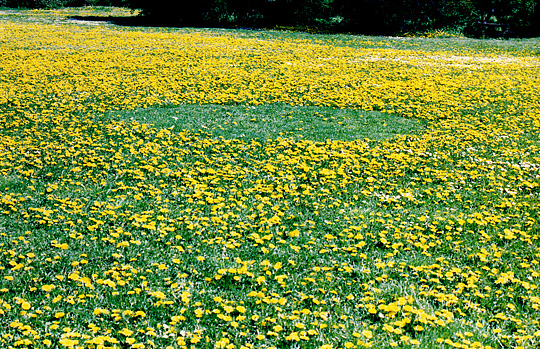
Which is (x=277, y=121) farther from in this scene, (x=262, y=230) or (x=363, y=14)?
(x=363, y=14)

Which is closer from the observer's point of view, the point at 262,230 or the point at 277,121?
the point at 262,230

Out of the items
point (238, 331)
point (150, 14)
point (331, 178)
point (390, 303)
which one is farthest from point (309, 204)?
point (150, 14)

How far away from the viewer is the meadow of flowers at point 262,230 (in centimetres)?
365

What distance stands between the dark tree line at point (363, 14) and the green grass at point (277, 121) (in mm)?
21677

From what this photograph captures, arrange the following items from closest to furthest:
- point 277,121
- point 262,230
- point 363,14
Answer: point 262,230 < point 277,121 < point 363,14

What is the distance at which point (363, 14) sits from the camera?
101ft

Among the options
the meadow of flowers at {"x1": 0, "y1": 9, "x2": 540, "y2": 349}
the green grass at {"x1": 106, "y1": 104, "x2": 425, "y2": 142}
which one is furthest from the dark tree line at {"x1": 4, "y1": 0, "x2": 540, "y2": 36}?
the green grass at {"x1": 106, "y1": 104, "x2": 425, "y2": 142}

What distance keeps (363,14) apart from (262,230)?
2869cm

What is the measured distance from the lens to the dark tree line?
2983 cm

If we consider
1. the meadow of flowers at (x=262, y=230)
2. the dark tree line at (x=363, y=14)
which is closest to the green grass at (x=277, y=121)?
the meadow of flowers at (x=262, y=230)

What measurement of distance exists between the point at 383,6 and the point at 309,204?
27158 millimetres

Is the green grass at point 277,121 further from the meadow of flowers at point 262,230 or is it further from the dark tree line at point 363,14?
the dark tree line at point 363,14

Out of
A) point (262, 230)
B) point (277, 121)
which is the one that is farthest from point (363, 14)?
point (262, 230)

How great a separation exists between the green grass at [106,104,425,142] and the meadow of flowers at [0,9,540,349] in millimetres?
309
